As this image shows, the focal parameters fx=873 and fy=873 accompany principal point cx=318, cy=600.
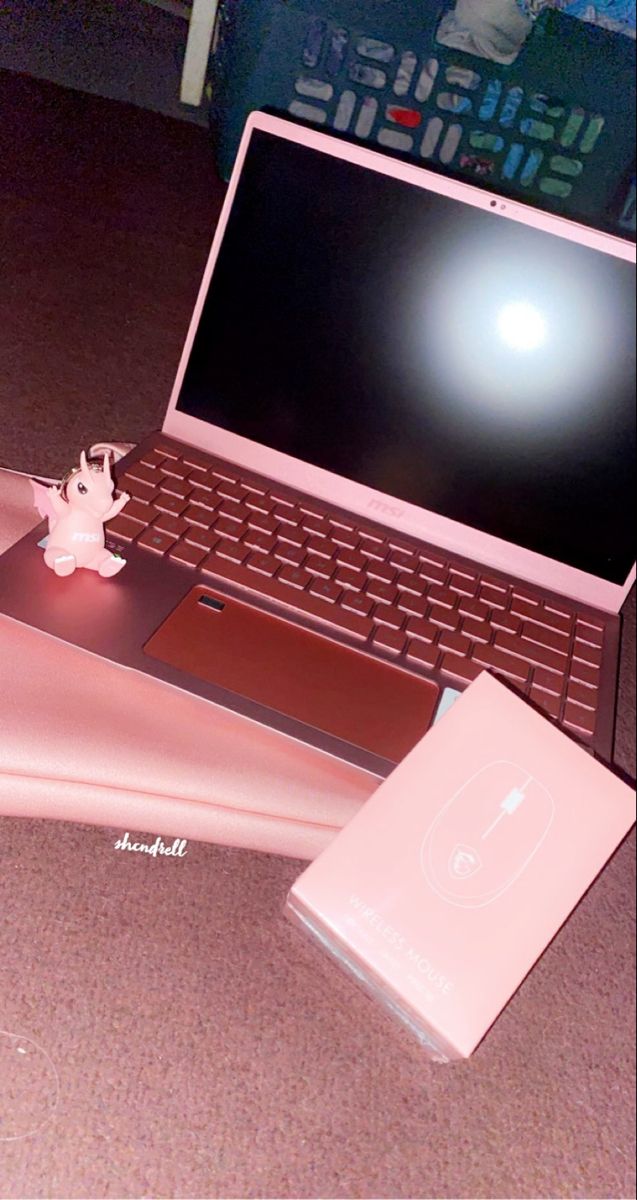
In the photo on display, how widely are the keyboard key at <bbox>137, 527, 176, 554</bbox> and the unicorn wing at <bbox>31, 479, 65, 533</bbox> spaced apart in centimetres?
7

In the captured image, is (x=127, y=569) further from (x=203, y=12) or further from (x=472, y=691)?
(x=203, y=12)

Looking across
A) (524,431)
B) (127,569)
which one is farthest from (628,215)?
(127,569)

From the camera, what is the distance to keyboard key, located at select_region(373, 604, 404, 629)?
654 millimetres

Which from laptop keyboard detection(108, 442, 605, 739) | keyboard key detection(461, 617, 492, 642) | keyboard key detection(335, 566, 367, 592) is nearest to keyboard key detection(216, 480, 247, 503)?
laptop keyboard detection(108, 442, 605, 739)

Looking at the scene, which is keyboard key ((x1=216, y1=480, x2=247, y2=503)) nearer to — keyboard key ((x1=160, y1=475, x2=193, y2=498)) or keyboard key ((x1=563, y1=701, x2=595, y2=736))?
keyboard key ((x1=160, y1=475, x2=193, y2=498))

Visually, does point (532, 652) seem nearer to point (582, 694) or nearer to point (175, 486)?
point (582, 694)

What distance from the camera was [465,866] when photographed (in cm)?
52

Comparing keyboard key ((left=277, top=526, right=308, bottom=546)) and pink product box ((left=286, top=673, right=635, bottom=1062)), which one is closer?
pink product box ((left=286, top=673, right=635, bottom=1062))

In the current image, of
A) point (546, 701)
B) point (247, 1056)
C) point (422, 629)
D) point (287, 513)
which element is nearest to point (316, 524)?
point (287, 513)

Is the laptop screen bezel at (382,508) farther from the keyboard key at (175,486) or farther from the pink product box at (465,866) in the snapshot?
the pink product box at (465,866)

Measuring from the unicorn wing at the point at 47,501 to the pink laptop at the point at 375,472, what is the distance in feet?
0.07

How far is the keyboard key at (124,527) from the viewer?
652 mm

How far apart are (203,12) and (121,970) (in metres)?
0.78

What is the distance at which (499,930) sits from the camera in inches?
19.9
